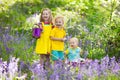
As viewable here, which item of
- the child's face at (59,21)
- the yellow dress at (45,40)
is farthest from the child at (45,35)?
the child's face at (59,21)

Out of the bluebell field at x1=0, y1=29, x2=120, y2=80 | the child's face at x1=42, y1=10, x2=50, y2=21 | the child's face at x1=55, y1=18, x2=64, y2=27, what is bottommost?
the bluebell field at x1=0, y1=29, x2=120, y2=80

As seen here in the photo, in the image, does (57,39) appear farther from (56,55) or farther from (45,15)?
(45,15)

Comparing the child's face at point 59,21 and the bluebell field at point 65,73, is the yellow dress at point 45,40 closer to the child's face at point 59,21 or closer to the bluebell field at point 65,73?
the child's face at point 59,21

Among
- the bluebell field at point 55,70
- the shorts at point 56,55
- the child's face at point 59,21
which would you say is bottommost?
the shorts at point 56,55

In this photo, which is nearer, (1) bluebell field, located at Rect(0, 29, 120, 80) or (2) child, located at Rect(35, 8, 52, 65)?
(1) bluebell field, located at Rect(0, 29, 120, 80)

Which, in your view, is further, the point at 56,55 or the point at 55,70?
the point at 56,55

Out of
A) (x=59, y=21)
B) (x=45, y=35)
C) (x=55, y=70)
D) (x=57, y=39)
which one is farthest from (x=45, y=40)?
(x=55, y=70)

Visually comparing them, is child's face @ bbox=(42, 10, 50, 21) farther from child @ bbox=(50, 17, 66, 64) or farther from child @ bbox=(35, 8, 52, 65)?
child @ bbox=(50, 17, 66, 64)

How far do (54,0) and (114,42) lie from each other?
3000mm

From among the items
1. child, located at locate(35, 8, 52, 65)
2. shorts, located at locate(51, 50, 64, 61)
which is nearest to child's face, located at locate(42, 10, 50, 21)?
child, located at locate(35, 8, 52, 65)

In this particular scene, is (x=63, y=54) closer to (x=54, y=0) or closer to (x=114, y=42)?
(x=114, y=42)

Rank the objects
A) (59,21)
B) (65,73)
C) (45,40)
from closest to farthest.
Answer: (65,73), (59,21), (45,40)

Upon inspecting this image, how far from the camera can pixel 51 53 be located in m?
6.27

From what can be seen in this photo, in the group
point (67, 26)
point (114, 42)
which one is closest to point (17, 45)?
point (114, 42)
